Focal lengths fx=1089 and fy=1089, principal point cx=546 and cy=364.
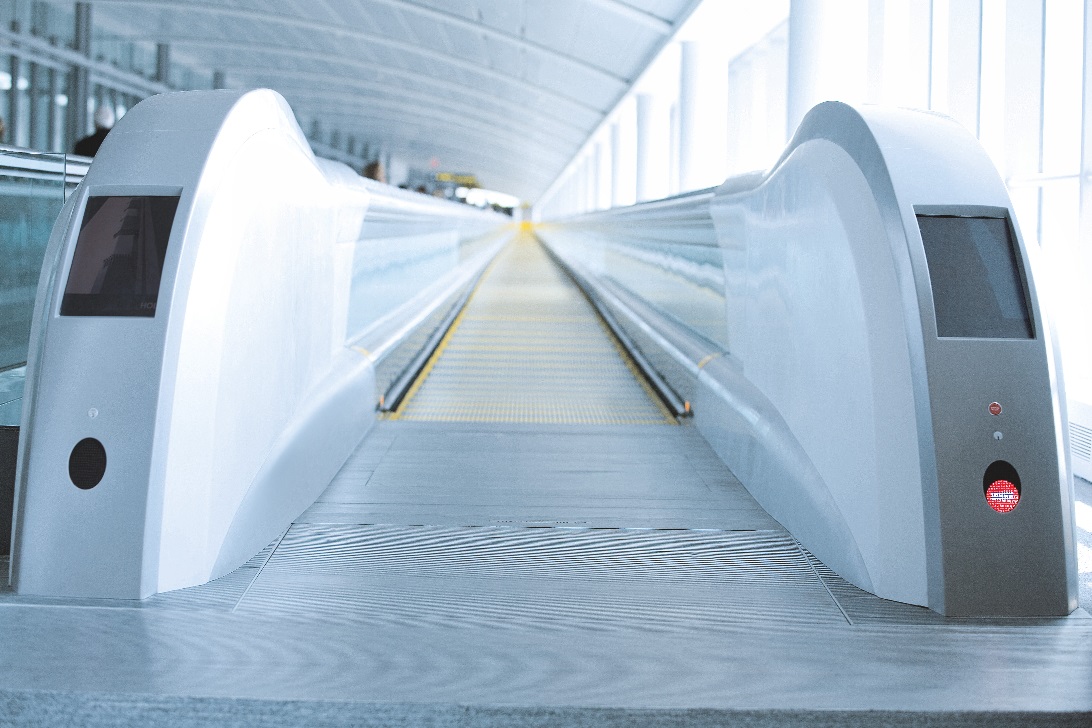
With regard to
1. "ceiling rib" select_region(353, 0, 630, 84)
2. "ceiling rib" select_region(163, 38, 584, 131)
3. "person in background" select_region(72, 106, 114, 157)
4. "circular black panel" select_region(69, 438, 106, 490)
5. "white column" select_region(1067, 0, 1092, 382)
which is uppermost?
"ceiling rib" select_region(163, 38, 584, 131)

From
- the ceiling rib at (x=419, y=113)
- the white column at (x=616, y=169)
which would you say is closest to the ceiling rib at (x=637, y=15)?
the white column at (x=616, y=169)

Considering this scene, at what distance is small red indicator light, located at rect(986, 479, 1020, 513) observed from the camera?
10.6 feet

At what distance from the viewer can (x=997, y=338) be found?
3.28 m

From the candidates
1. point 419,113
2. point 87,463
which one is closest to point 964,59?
point 87,463

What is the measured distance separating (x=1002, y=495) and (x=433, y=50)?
92.6 ft

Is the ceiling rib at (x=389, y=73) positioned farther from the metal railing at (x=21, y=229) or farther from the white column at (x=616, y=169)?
the metal railing at (x=21, y=229)

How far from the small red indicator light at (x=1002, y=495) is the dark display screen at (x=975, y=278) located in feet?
1.46

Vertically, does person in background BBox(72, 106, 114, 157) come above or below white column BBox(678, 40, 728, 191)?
below

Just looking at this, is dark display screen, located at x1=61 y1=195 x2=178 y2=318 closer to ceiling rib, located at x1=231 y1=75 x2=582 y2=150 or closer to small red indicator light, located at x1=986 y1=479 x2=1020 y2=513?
small red indicator light, located at x1=986 y1=479 x2=1020 y2=513

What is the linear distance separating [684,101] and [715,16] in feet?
6.35

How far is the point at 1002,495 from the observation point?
3.23 m

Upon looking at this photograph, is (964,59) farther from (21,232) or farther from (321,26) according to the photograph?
(321,26)

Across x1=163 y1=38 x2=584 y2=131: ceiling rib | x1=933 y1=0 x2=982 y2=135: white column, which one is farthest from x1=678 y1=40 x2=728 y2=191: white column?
x1=163 y1=38 x2=584 y2=131: ceiling rib

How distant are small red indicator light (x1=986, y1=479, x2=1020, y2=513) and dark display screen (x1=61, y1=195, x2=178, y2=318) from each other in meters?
2.59
